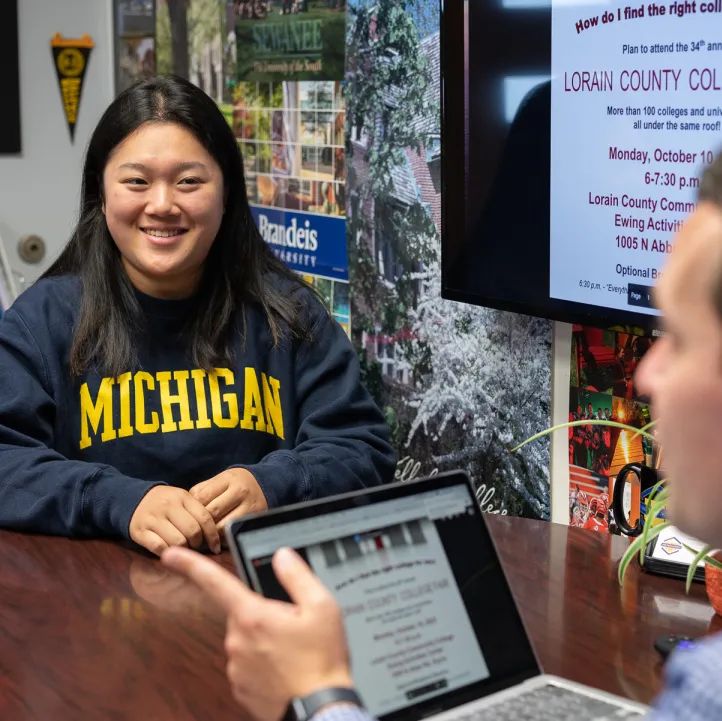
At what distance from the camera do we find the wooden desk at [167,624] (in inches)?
46.4

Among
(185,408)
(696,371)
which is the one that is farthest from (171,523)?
(696,371)

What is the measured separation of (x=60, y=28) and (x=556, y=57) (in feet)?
7.29

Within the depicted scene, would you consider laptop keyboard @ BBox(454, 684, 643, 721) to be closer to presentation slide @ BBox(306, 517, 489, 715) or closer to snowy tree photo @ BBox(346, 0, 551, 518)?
presentation slide @ BBox(306, 517, 489, 715)

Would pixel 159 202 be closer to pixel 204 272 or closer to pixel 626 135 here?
pixel 204 272

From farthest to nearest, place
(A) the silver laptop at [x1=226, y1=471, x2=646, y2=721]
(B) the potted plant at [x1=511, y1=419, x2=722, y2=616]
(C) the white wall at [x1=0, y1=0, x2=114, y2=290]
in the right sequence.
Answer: (C) the white wall at [x1=0, y1=0, x2=114, y2=290], (B) the potted plant at [x1=511, y1=419, x2=722, y2=616], (A) the silver laptop at [x1=226, y1=471, x2=646, y2=721]

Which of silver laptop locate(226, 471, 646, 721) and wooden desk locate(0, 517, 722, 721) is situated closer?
silver laptop locate(226, 471, 646, 721)

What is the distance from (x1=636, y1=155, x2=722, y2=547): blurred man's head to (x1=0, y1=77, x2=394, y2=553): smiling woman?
106 cm

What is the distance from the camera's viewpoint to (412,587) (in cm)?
109

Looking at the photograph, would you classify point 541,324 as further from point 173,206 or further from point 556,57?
point 173,206

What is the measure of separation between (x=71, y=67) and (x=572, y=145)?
2237 mm

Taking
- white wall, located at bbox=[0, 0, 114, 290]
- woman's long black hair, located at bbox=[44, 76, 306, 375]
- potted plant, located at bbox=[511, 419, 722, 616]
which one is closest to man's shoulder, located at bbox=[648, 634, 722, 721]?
potted plant, located at bbox=[511, 419, 722, 616]

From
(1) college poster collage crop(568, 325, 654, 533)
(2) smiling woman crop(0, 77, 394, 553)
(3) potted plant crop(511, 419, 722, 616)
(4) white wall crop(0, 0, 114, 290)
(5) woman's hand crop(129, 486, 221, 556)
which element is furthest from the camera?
(4) white wall crop(0, 0, 114, 290)

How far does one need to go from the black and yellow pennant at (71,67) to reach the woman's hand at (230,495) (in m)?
2.37

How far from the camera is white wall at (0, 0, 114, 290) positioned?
3732 millimetres
